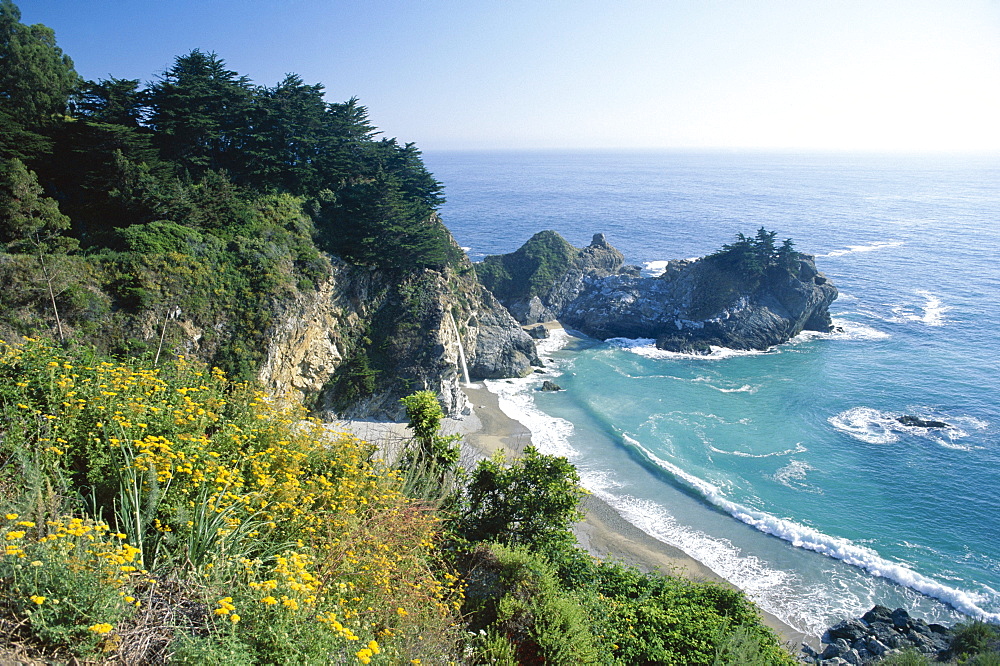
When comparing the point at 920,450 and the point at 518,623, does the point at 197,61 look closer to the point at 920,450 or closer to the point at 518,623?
the point at 518,623

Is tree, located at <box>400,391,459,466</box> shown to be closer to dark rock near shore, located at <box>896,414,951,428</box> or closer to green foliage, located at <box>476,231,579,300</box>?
dark rock near shore, located at <box>896,414,951,428</box>

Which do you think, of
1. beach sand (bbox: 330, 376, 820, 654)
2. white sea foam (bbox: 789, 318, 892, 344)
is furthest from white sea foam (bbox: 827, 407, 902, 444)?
beach sand (bbox: 330, 376, 820, 654)

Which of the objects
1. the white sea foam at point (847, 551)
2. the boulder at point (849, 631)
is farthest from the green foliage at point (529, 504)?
the white sea foam at point (847, 551)

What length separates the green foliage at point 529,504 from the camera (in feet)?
41.1

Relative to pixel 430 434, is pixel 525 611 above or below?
below

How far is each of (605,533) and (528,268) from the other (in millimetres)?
34887

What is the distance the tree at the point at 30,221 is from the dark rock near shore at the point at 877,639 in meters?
29.1

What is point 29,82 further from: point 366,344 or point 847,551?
point 847,551

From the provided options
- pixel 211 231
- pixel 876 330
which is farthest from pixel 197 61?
pixel 876 330

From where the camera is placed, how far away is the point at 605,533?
2278 cm

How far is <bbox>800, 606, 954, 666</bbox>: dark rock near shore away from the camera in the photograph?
1688 cm

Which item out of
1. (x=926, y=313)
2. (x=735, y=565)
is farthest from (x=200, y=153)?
(x=926, y=313)

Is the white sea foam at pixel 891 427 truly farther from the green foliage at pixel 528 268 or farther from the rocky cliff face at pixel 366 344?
the green foliage at pixel 528 268

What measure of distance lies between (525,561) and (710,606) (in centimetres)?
609
